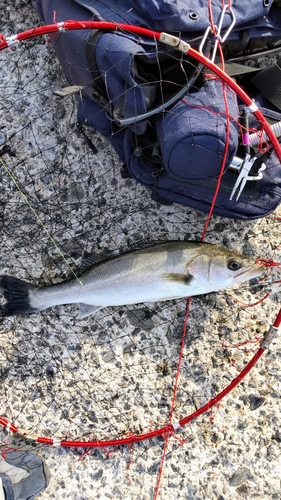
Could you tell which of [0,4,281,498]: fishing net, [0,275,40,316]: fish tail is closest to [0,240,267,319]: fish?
[0,275,40,316]: fish tail

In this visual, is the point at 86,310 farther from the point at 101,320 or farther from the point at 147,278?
the point at 147,278

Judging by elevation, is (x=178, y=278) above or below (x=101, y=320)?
above

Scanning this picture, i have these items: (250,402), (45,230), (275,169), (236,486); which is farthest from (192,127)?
(236,486)

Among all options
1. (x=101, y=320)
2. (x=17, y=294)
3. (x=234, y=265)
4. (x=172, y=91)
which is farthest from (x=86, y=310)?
(x=172, y=91)

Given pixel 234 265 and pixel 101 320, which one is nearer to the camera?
pixel 234 265

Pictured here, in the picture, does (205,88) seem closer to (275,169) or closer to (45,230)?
(275,169)

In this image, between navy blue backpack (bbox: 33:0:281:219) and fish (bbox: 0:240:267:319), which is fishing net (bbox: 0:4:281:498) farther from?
navy blue backpack (bbox: 33:0:281:219)
